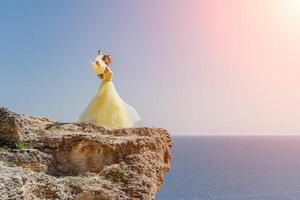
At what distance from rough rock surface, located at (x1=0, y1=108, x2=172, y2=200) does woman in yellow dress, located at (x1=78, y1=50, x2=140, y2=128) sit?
2.36m

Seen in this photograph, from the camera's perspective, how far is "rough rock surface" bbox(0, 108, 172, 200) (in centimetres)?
932

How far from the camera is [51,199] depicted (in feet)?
28.8

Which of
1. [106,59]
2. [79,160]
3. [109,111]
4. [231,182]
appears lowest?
[79,160]

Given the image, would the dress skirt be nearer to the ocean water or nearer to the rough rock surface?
the rough rock surface

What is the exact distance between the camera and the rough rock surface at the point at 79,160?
9.32 metres

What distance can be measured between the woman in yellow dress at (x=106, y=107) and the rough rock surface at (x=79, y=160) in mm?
2358

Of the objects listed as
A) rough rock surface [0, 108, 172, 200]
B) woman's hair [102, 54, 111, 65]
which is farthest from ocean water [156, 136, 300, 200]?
rough rock surface [0, 108, 172, 200]

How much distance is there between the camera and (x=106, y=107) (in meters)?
15.0

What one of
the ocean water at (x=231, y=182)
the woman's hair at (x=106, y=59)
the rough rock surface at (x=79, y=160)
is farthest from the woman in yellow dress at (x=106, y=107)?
the ocean water at (x=231, y=182)

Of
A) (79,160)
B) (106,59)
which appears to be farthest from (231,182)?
(79,160)

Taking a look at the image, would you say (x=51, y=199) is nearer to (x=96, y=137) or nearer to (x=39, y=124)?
(x=96, y=137)

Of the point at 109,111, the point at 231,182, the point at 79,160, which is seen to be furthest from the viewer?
the point at 231,182

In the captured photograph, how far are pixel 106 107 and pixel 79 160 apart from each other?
4.43 m

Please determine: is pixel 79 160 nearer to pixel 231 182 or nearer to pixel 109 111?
pixel 109 111
